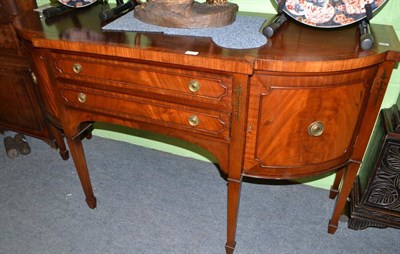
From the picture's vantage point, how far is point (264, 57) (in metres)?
1.02

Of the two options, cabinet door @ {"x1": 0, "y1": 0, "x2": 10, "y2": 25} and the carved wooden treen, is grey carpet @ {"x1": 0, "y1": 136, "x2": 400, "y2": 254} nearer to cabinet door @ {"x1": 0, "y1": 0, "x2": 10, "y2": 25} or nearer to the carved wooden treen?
cabinet door @ {"x1": 0, "y1": 0, "x2": 10, "y2": 25}

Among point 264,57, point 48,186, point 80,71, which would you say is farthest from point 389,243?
Answer: point 48,186

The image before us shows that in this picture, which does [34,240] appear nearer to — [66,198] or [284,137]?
[66,198]

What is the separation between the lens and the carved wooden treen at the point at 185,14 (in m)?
1.22

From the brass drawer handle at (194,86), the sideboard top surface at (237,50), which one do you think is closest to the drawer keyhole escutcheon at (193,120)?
the brass drawer handle at (194,86)

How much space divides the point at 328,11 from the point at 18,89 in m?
1.70

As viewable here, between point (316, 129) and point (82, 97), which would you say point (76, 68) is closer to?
point (82, 97)

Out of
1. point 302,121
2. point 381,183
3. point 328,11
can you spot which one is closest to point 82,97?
point 302,121

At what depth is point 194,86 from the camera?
1.12 metres

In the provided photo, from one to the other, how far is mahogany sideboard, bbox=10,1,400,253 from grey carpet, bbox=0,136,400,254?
0.39m

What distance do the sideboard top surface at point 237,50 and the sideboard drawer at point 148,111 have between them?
0.19 meters

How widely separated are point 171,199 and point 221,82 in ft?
3.25

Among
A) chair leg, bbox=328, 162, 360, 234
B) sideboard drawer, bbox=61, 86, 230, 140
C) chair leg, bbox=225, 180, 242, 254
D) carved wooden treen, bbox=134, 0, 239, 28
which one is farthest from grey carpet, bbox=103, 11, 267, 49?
chair leg, bbox=328, 162, 360, 234

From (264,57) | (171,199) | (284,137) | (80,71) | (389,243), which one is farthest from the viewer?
(171,199)
